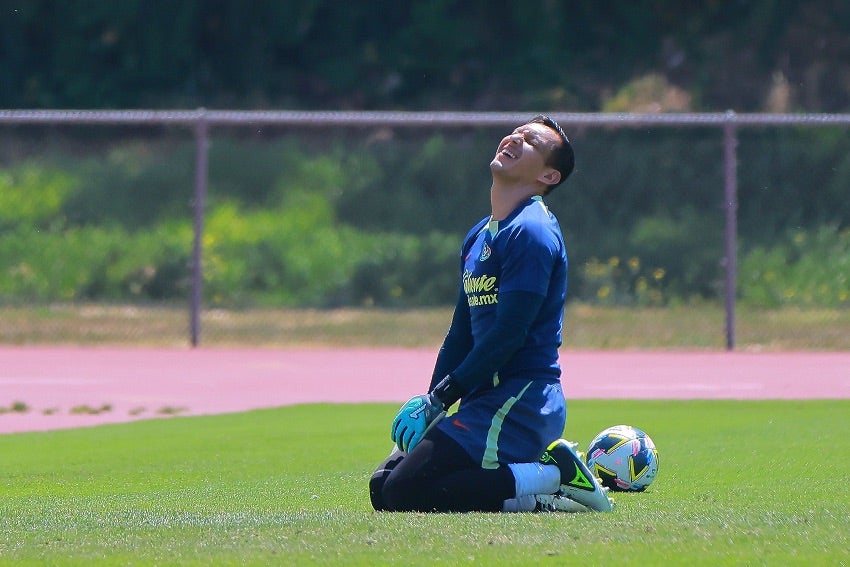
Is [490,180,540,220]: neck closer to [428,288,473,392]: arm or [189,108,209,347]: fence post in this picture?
[428,288,473,392]: arm

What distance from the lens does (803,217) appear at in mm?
16344

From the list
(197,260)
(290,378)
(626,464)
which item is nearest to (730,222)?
(290,378)

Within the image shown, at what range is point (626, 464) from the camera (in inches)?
259

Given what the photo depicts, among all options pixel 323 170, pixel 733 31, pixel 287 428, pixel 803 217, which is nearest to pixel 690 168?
pixel 803 217

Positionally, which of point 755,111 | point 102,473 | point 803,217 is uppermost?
point 755,111

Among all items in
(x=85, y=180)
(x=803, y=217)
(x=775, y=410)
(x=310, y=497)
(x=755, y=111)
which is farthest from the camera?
(x=755, y=111)

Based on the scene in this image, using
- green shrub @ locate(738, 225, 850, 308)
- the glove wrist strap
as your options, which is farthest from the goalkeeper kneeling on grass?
green shrub @ locate(738, 225, 850, 308)

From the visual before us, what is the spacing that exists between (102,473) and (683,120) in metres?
9.29

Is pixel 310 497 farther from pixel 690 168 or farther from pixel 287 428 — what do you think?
pixel 690 168

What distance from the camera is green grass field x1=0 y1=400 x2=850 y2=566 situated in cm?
461

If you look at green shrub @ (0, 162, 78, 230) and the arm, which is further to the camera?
green shrub @ (0, 162, 78, 230)

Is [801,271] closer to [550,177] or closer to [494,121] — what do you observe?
[494,121]

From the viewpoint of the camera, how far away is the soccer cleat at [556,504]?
577 centimetres

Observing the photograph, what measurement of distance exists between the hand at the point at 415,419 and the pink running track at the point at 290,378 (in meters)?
4.74
